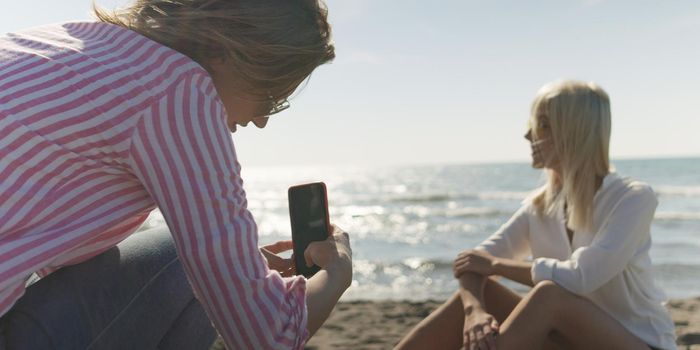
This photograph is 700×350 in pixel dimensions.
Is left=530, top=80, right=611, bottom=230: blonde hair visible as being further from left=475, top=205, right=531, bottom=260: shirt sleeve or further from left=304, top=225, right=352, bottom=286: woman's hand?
left=304, top=225, right=352, bottom=286: woman's hand

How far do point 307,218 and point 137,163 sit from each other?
28.4 inches

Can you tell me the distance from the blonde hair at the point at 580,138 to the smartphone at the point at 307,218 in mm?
1508

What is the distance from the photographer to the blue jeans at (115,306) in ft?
4.71

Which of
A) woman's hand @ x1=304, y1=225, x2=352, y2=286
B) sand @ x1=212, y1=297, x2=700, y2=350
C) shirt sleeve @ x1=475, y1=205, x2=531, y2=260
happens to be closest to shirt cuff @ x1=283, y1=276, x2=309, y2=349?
woman's hand @ x1=304, y1=225, x2=352, y2=286

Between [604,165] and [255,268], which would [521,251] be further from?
[255,268]

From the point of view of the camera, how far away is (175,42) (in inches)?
62.0

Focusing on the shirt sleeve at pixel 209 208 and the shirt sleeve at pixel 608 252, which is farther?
the shirt sleeve at pixel 608 252

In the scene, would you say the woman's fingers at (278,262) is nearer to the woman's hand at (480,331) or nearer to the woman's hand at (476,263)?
the woman's hand at (480,331)

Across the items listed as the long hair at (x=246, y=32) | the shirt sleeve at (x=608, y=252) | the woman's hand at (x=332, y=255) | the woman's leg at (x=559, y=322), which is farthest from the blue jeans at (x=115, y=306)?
the shirt sleeve at (x=608, y=252)

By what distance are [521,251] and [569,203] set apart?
48 cm

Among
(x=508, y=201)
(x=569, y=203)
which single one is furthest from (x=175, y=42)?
(x=508, y=201)

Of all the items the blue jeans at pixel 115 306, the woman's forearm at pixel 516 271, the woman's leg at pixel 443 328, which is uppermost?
the blue jeans at pixel 115 306

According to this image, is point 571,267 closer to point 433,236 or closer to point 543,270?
point 543,270

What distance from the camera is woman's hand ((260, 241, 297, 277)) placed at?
2.04 metres
